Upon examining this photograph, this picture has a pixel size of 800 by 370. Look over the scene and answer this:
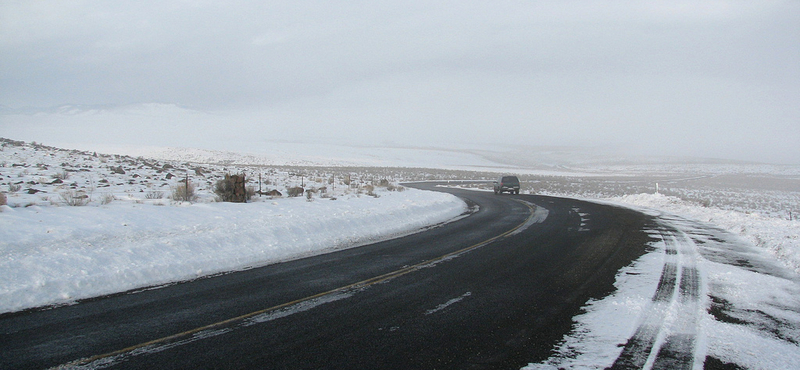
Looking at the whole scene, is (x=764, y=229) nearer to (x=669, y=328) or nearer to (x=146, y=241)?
(x=669, y=328)

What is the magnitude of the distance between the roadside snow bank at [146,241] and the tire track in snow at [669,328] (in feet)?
21.8

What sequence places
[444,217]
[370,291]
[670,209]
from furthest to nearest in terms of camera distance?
[670,209]
[444,217]
[370,291]

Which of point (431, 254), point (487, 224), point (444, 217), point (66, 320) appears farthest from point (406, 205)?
point (66, 320)

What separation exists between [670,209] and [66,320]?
78.8ft

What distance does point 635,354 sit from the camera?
4.26m

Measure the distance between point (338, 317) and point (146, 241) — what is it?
6.06 m

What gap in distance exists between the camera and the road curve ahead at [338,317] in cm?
416

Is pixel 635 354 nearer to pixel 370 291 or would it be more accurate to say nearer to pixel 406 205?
pixel 370 291

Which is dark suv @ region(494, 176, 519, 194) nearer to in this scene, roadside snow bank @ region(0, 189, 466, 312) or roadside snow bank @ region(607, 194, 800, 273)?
roadside snow bank @ region(607, 194, 800, 273)

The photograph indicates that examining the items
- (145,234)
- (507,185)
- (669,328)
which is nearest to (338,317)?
(669,328)

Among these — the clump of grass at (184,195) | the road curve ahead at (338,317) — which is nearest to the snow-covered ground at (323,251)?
the road curve ahead at (338,317)

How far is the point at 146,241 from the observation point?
908cm

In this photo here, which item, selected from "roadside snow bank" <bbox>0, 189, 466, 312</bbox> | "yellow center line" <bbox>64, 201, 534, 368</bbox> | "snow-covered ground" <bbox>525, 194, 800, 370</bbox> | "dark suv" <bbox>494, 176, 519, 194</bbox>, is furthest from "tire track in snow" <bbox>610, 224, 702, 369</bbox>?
"dark suv" <bbox>494, 176, 519, 194</bbox>

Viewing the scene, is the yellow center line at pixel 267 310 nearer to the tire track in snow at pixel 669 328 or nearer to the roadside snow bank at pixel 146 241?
the roadside snow bank at pixel 146 241
